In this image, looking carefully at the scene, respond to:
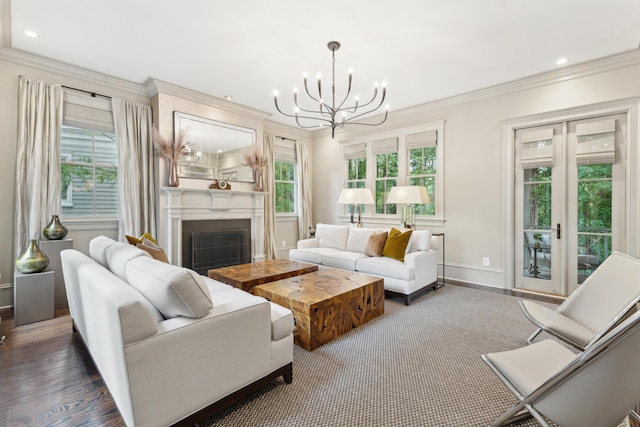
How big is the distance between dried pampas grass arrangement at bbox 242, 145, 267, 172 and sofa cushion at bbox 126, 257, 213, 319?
148 inches

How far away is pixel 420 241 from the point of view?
161 inches

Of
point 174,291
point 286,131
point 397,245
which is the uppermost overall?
point 286,131

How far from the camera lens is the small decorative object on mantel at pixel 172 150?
13.4 ft

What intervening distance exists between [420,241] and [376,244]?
0.59 metres

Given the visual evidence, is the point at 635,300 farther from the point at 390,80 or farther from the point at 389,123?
the point at 389,123

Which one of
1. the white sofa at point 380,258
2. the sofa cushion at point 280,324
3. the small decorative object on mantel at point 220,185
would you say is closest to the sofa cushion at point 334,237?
the white sofa at point 380,258

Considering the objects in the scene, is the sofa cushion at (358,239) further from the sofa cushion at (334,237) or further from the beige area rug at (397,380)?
the beige area rug at (397,380)

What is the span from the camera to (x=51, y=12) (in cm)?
262

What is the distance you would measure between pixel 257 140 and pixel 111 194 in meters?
2.38

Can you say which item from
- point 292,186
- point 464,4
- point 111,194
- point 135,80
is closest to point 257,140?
point 292,186

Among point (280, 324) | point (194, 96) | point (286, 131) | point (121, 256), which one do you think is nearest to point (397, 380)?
point (280, 324)

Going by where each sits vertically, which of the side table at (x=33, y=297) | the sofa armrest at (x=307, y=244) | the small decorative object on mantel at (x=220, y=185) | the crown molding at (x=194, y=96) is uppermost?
the crown molding at (x=194, y=96)

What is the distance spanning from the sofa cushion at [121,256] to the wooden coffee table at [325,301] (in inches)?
45.9

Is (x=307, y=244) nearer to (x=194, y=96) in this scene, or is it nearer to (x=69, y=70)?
(x=194, y=96)
